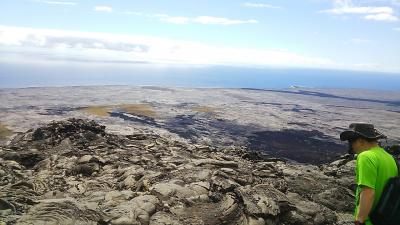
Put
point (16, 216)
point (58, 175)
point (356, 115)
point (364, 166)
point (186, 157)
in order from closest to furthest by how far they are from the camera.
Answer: point (364, 166) → point (16, 216) → point (58, 175) → point (186, 157) → point (356, 115)

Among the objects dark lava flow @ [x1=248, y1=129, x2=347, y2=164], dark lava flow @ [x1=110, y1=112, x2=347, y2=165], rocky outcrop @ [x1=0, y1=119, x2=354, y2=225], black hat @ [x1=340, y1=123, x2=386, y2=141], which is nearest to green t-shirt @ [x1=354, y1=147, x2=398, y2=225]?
black hat @ [x1=340, y1=123, x2=386, y2=141]

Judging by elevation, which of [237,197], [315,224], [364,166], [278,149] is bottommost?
[278,149]

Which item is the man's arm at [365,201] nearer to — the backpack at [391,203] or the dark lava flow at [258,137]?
the backpack at [391,203]

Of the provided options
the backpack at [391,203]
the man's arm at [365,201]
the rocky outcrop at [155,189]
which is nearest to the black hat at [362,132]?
the backpack at [391,203]

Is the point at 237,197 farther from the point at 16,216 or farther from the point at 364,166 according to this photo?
the point at 364,166

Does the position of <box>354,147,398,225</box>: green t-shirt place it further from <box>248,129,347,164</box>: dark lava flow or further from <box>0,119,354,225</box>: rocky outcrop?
<box>248,129,347,164</box>: dark lava flow

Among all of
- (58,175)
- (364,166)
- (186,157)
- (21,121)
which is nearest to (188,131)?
(21,121)

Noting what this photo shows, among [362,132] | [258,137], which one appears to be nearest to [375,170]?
[362,132]
